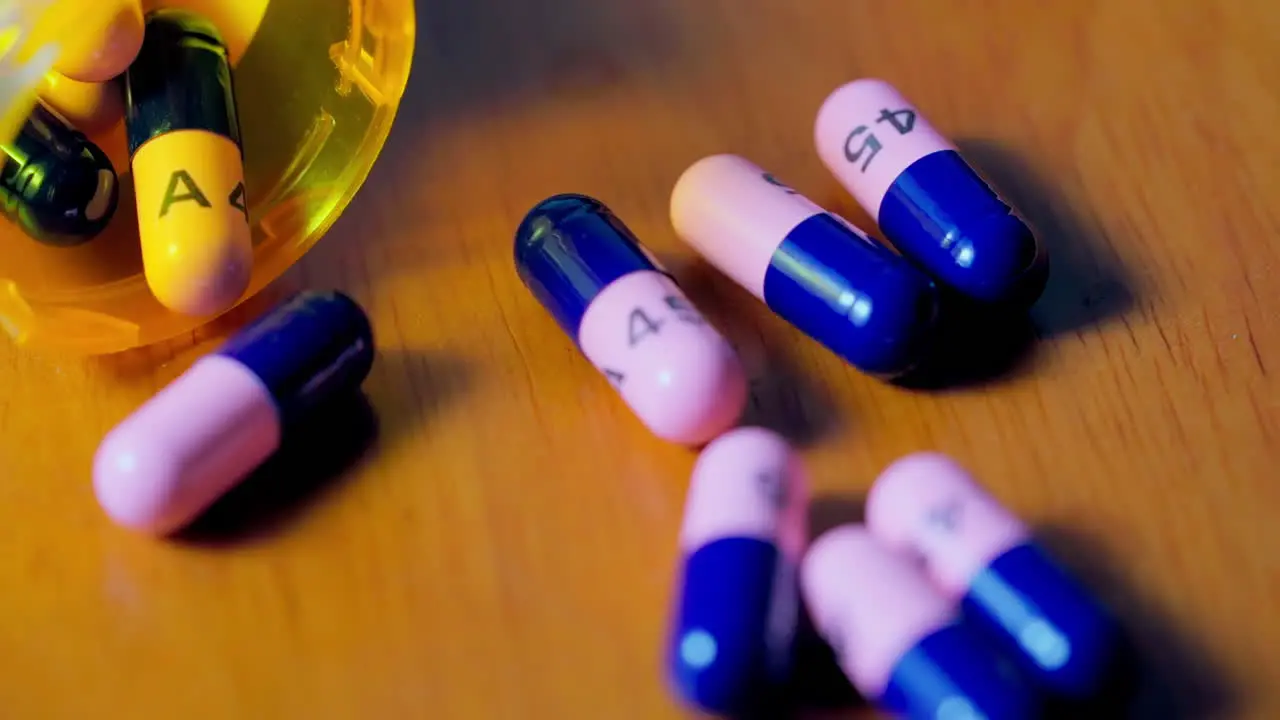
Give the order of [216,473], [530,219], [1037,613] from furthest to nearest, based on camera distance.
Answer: [530,219] < [216,473] < [1037,613]

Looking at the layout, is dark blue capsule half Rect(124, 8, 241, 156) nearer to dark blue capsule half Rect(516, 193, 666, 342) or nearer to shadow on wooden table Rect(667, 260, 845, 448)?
dark blue capsule half Rect(516, 193, 666, 342)

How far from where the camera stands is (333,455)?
91cm

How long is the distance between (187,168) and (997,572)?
622 mm

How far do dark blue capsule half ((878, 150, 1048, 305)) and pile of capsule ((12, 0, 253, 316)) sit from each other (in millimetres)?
497

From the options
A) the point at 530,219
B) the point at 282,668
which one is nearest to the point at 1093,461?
the point at 530,219

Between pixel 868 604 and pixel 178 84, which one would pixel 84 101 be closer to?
pixel 178 84

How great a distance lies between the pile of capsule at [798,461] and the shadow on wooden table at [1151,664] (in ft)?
0.16

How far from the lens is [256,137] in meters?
1.07

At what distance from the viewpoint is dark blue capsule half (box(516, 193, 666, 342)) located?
91 cm

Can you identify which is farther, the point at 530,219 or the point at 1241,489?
the point at 530,219

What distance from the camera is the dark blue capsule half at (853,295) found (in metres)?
0.87

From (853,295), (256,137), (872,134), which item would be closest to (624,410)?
(853,295)

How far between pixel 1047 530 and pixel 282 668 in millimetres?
520

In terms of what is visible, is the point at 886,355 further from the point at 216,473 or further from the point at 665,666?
the point at 216,473
